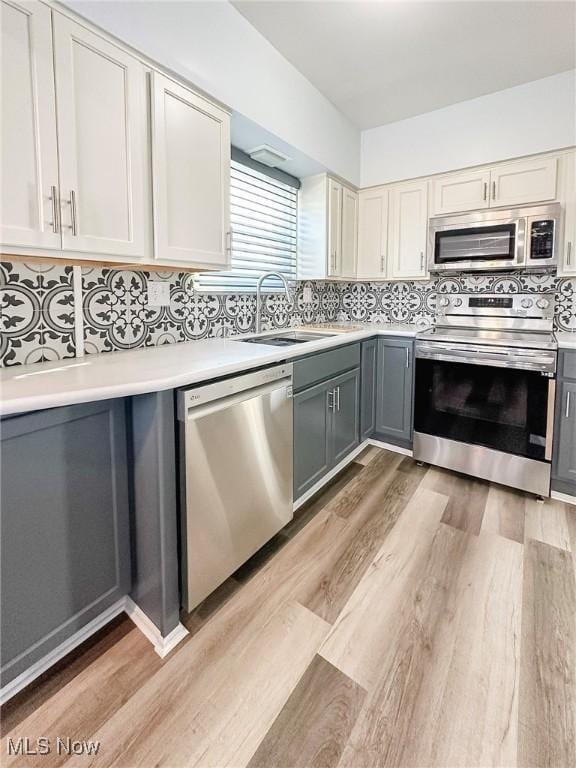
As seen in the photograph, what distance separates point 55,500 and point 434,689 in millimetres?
1313

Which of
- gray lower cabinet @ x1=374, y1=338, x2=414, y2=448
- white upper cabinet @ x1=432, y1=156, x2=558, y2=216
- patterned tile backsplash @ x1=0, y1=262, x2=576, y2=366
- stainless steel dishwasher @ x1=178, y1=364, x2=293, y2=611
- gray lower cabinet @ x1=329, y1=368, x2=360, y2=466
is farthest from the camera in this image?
gray lower cabinet @ x1=374, y1=338, x2=414, y2=448

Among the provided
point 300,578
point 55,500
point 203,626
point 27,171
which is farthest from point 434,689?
point 27,171

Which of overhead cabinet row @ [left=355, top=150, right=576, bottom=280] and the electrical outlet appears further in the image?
overhead cabinet row @ [left=355, top=150, right=576, bottom=280]

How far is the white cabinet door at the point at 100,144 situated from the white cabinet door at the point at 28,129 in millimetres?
34

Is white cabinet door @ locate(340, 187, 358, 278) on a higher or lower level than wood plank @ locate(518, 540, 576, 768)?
higher

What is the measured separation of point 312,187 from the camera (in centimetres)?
292

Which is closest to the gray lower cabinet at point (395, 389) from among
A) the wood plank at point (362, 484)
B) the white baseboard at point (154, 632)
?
the wood plank at point (362, 484)

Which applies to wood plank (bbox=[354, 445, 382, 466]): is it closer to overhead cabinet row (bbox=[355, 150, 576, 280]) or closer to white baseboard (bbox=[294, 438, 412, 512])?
white baseboard (bbox=[294, 438, 412, 512])

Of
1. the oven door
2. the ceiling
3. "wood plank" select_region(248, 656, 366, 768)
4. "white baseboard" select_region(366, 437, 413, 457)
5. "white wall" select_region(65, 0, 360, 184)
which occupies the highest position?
the ceiling

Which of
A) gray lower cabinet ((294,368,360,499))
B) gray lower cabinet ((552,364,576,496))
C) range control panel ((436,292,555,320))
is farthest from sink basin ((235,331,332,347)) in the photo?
gray lower cabinet ((552,364,576,496))

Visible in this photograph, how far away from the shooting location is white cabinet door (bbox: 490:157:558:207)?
8.19 ft

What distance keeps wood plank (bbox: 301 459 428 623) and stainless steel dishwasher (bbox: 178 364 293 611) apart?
1.09 ft

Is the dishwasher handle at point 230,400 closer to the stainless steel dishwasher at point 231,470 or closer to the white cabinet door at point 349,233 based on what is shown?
the stainless steel dishwasher at point 231,470

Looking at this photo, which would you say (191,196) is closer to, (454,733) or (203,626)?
(203,626)
